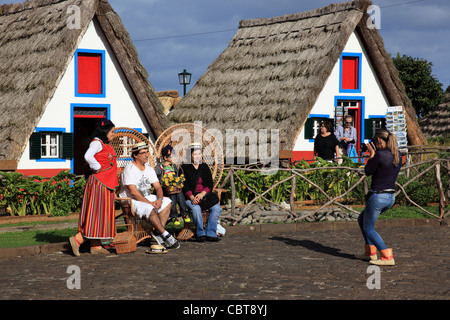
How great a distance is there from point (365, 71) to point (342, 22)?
1.81 metres

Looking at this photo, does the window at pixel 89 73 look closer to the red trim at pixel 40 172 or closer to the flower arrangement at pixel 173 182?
the red trim at pixel 40 172

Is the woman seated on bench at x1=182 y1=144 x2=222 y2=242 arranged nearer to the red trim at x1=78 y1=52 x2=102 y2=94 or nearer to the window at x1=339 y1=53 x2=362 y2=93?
the red trim at x1=78 y1=52 x2=102 y2=94

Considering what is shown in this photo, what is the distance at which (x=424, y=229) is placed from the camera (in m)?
11.6

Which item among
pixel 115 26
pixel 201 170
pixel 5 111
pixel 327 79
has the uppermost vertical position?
pixel 115 26

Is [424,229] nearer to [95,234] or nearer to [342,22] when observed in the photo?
[95,234]

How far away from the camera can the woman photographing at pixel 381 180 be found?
26.2ft

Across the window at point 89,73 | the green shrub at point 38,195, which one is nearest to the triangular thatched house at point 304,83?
the window at point 89,73

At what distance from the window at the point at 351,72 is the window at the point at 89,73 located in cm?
741

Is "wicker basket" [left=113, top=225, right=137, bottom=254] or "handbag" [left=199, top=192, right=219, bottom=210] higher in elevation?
"handbag" [left=199, top=192, right=219, bottom=210]

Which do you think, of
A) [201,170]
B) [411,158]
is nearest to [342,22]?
[411,158]

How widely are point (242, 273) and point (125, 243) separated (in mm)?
2295

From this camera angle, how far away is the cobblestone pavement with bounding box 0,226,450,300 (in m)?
6.34

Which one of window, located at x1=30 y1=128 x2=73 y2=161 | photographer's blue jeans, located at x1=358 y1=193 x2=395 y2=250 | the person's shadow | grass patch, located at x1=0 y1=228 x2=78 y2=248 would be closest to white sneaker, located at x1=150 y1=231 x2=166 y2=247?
grass patch, located at x1=0 y1=228 x2=78 y2=248

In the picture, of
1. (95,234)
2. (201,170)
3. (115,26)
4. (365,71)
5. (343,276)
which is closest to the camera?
(343,276)
